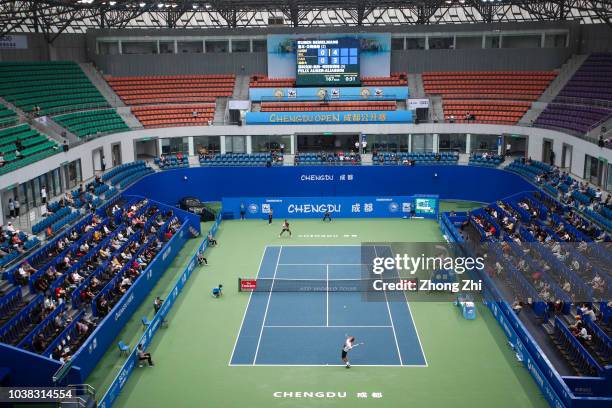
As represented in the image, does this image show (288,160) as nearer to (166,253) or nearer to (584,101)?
(166,253)

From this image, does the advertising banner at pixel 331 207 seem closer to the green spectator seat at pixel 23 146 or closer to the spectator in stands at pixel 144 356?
the green spectator seat at pixel 23 146

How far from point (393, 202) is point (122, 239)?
19.0 meters

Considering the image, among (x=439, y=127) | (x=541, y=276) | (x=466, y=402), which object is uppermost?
(x=439, y=127)

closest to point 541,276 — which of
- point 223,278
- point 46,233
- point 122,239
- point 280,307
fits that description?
point 280,307

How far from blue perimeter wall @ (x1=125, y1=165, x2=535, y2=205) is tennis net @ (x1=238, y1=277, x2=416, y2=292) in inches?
704

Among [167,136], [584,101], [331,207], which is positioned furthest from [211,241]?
[584,101]

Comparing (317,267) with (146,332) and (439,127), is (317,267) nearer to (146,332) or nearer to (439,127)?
(146,332)

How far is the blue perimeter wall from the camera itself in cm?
4725

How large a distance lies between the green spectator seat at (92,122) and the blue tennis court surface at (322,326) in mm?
18412

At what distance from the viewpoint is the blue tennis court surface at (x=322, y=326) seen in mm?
23719

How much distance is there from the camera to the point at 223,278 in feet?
105

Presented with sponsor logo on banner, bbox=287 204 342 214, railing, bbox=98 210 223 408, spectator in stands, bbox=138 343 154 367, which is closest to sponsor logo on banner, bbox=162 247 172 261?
railing, bbox=98 210 223 408

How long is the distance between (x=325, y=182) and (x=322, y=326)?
2229 cm

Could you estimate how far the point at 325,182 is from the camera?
47.6 meters
